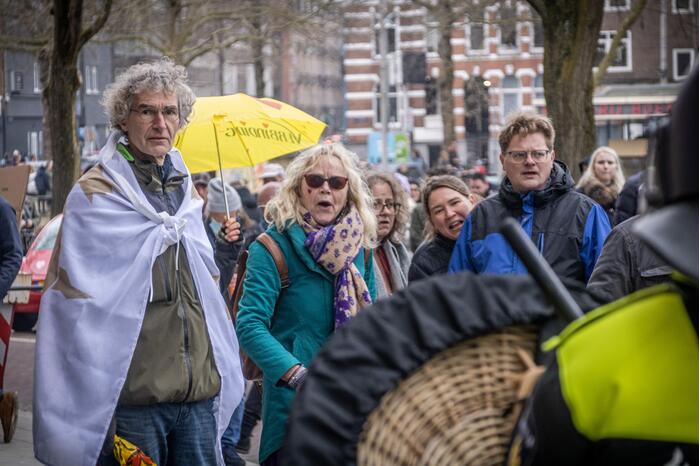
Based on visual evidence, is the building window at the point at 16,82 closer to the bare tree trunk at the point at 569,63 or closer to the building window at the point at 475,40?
the building window at the point at 475,40

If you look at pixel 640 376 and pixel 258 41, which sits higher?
pixel 258 41

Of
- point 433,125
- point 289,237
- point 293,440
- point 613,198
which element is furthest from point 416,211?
point 433,125

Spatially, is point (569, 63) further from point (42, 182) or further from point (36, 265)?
point (42, 182)

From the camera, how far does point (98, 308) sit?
4680mm

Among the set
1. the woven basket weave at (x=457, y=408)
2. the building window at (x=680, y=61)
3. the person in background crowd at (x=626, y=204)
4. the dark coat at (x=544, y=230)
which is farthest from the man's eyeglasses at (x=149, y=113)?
the building window at (x=680, y=61)

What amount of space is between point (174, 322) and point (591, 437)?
323 centimetres

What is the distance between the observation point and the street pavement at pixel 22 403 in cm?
783

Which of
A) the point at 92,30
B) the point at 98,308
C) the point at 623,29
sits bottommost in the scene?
Result: the point at 98,308

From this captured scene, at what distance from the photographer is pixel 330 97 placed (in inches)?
3469

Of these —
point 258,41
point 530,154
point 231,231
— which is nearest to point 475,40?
point 258,41

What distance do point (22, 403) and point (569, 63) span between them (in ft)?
18.4

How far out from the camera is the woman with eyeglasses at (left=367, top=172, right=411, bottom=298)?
20.8 ft

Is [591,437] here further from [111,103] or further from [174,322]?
[111,103]

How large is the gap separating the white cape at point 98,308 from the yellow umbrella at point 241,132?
11.3 ft
